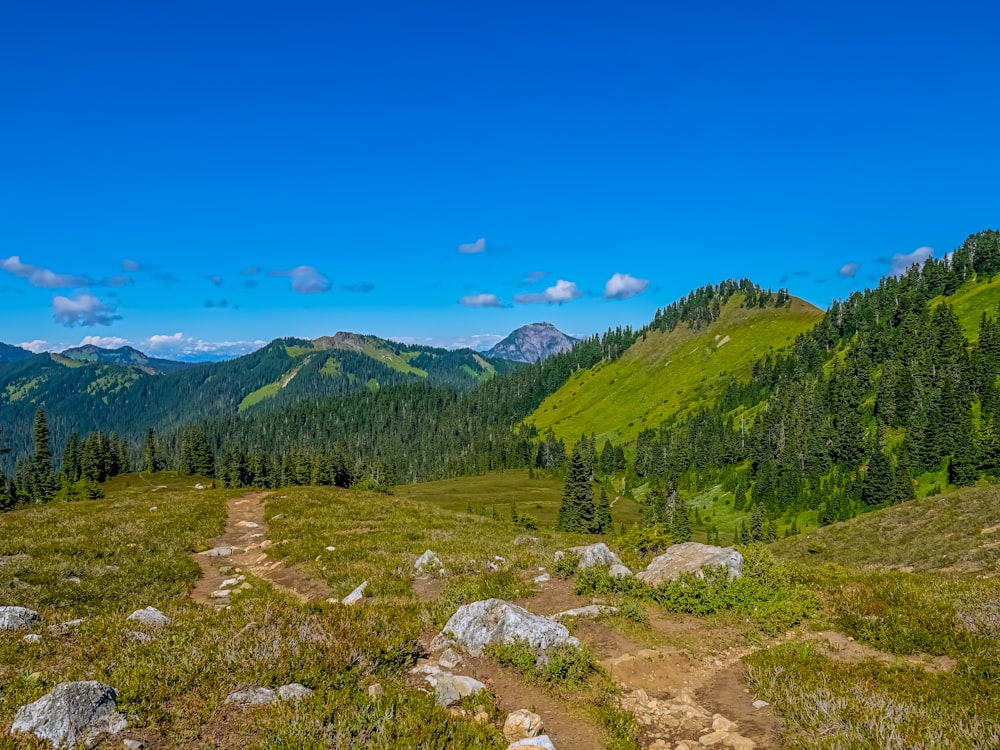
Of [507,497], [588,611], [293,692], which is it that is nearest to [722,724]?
[588,611]

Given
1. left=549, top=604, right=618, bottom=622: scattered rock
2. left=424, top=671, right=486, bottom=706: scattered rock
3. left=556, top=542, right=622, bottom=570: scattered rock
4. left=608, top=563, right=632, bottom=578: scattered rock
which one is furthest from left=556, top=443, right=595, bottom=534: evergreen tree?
left=424, top=671, right=486, bottom=706: scattered rock

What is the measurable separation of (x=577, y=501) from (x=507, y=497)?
72161 millimetres

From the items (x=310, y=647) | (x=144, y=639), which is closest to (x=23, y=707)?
(x=144, y=639)

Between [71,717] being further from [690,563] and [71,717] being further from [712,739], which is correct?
[690,563]

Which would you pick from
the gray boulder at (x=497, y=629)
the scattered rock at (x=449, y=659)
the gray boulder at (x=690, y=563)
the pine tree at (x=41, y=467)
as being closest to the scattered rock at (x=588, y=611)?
the gray boulder at (x=497, y=629)

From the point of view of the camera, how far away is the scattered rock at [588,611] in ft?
46.9

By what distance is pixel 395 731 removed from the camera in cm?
836

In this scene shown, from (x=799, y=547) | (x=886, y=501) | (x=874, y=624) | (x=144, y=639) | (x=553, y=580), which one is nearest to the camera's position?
(x=144, y=639)

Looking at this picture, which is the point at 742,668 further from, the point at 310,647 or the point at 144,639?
the point at 144,639

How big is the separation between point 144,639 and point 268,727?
5454mm

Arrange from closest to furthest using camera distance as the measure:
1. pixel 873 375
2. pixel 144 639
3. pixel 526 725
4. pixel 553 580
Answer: pixel 526 725, pixel 144 639, pixel 553 580, pixel 873 375

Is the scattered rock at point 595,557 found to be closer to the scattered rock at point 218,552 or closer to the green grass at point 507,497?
the scattered rock at point 218,552

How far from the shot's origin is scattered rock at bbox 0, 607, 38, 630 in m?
12.3

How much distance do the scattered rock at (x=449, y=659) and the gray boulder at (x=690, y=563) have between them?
7.35m
